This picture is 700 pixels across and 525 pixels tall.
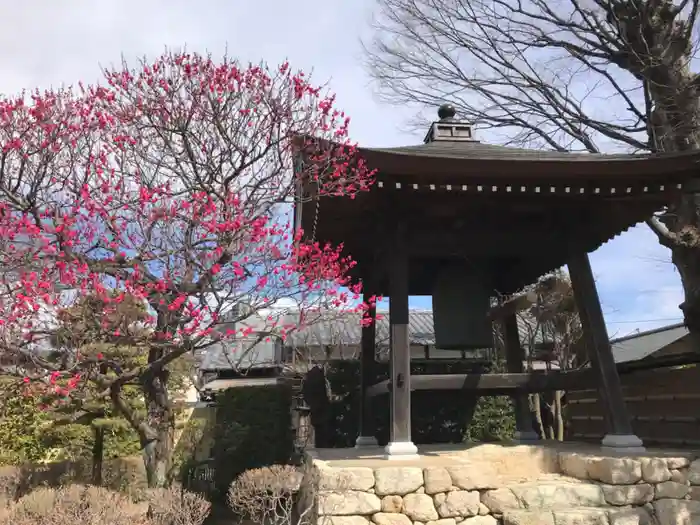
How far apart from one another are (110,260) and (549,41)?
7038 millimetres

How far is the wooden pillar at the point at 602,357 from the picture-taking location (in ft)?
16.8

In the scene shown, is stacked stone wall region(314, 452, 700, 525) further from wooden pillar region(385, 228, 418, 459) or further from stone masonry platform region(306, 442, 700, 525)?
wooden pillar region(385, 228, 418, 459)

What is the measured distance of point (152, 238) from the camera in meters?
5.46

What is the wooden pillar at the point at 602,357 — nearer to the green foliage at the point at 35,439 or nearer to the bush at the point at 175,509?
the bush at the point at 175,509

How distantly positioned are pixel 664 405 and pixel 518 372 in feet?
6.13

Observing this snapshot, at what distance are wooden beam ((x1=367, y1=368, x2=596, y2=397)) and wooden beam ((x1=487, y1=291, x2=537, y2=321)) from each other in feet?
3.06

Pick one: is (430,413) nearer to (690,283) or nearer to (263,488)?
(690,283)

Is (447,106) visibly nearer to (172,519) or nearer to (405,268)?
(405,268)

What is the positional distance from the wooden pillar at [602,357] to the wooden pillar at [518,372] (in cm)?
162

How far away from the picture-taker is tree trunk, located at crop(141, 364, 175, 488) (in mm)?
5953

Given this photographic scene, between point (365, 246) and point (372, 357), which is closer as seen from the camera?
point (365, 246)

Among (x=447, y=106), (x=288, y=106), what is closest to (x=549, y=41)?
(x=447, y=106)

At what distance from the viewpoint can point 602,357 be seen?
534 centimetres

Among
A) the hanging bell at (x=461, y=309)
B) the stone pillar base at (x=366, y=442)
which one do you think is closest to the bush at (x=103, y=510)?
the stone pillar base at (x=366, y=442)
